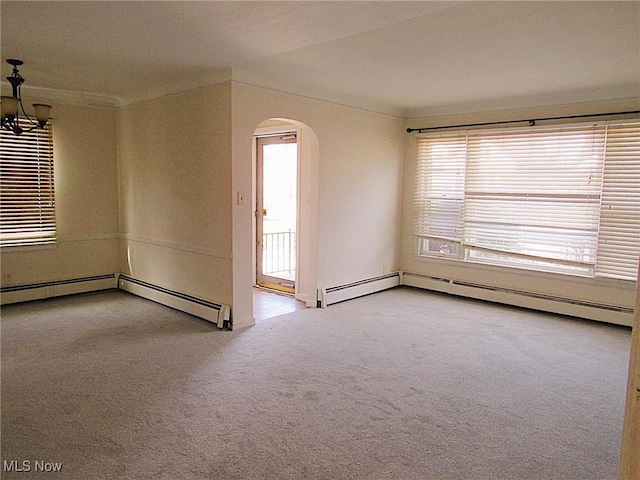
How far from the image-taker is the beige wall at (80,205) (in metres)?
5.28

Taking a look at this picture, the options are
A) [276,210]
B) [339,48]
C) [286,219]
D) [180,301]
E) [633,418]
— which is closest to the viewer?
[633,418]

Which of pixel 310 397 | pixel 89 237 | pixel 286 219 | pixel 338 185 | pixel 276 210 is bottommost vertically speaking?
pixel 310 397

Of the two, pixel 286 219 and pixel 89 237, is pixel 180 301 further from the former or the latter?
pixel 286 219

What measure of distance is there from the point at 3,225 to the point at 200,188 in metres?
2.39

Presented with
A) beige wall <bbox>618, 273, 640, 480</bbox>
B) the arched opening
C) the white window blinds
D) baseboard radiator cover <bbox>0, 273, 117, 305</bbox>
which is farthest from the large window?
beige wall <bbox>618, 273, 640, 480</bbox>

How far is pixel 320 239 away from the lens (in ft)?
17.1

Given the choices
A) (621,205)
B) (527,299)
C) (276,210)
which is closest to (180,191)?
(276,210)

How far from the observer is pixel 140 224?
5.52m

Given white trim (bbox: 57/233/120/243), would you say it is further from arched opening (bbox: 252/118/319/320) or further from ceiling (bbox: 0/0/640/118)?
arched opening (bbox: 252/118/319/320)

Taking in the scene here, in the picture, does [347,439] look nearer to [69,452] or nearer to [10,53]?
[69,452]

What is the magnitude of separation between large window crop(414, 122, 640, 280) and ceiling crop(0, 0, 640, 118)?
1.67ft

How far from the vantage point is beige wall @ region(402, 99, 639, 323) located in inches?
187

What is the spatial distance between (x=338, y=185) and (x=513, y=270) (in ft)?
7.76

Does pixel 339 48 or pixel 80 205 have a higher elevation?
pixel 339 48
